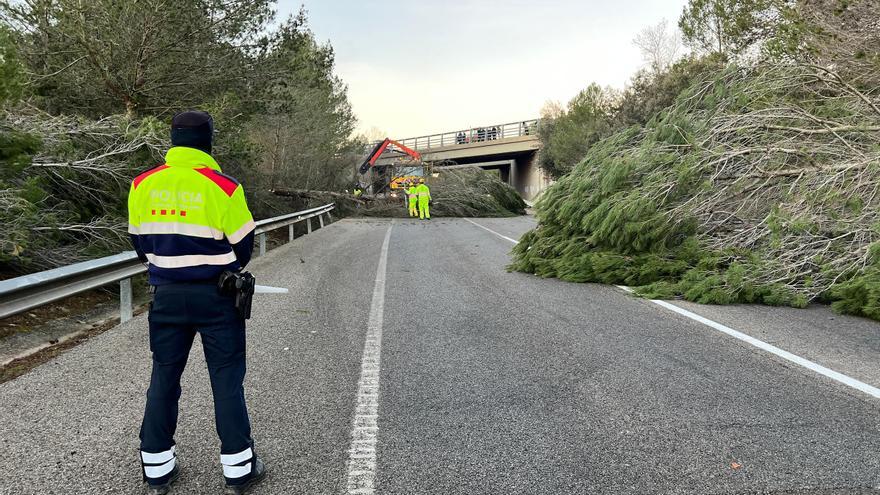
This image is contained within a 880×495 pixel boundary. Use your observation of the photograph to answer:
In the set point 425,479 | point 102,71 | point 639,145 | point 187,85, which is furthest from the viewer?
point 187,85

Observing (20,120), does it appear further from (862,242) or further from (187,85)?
(862,242)

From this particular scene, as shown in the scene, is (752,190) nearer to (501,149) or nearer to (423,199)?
(423,199)

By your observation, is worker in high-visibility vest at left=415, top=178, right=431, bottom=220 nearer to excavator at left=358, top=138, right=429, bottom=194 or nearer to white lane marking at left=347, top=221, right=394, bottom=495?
excavator at left=358, top=138, right=429, bottom=194

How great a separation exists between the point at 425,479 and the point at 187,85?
11868mm

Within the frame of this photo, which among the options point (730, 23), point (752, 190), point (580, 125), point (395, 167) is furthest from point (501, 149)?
point (752, 190)

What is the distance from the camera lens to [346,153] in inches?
1209

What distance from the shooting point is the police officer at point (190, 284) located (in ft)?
8.91

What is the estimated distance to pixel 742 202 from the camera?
7824 millimetres

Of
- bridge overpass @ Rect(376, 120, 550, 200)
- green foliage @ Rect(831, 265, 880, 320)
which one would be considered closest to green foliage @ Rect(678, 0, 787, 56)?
green foliage @ Rect(831, 265, 880, 320)

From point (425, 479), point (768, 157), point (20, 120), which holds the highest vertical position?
point (20, 120)

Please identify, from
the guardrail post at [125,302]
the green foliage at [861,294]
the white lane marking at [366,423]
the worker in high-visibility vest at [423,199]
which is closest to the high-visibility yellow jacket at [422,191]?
the worker in high-visibility vest at [423,199]

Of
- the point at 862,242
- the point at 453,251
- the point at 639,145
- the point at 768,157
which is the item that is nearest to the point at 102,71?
the point at 453,251

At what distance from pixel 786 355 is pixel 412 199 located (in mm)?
Answer: 21549

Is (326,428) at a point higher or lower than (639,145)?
lower
